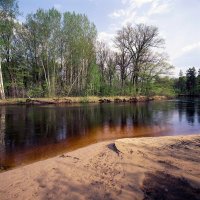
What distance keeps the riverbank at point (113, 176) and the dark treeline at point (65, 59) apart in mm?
29732

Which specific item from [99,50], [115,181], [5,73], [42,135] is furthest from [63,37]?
[115,181]

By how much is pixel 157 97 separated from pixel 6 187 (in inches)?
1880

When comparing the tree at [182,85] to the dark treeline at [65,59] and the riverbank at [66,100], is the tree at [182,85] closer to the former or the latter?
the dark treeline at [65,59]

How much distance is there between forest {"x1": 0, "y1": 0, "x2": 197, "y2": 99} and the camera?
39.5 meters

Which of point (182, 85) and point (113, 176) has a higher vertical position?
point (182, 85)

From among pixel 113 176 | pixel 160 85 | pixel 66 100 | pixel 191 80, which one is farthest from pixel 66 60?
pixel 191 80

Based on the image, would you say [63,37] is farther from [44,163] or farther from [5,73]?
[44,163]

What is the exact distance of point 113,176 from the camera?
596 cm

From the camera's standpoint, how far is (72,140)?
11.8 metres

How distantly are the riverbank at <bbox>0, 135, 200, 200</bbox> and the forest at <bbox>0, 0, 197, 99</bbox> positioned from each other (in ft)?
96.7

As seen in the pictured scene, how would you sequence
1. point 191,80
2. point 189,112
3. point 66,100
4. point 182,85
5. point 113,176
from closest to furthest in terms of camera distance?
1. point 113,176
2. point 189,112
3. point 66,100
4. point 191,80
5. point 182,85

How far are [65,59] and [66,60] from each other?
1.10 ft

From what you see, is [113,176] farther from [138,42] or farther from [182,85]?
[182,85]

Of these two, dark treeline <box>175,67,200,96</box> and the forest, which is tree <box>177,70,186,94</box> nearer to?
dark treeline <box>175,67,200,96</box>
